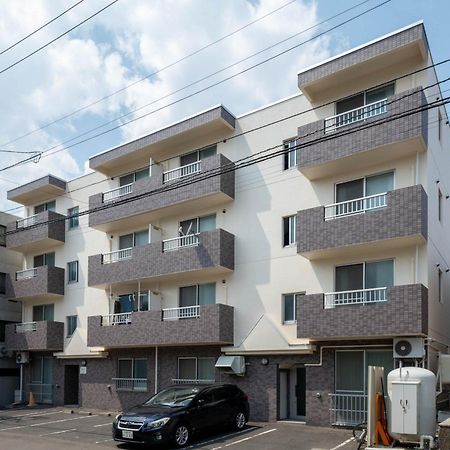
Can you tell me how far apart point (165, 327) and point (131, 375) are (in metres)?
3.70

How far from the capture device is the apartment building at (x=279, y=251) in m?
15.5

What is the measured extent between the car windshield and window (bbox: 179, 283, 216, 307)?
4827 millimetres

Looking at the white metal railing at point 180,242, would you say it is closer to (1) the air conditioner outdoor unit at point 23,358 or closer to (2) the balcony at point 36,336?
(2) the balcony at point 36,336

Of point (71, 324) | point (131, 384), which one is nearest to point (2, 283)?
point (71, 324)

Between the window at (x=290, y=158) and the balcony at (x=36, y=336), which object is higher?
the window at (x=290, y=158)

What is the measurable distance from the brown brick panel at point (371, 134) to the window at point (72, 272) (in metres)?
12.9

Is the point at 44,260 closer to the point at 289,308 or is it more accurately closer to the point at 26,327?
the point at 26,327

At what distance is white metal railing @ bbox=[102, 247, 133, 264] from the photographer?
73.4 ft

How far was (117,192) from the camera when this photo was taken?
23.3 meters

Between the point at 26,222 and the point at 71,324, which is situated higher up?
the point at 26,222

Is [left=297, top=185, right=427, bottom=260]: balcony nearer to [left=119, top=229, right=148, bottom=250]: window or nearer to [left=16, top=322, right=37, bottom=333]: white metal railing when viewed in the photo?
[left=119, top=229, right=148, bottom=250]: window

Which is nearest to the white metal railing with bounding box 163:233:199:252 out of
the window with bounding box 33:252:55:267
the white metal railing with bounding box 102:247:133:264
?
the white metal railing with bounding box 102:247:133:264

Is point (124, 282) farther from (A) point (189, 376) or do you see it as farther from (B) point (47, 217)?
(B) point (47, 217)

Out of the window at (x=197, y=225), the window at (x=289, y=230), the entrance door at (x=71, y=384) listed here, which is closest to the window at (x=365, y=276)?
the window at (x=289, y=230)
